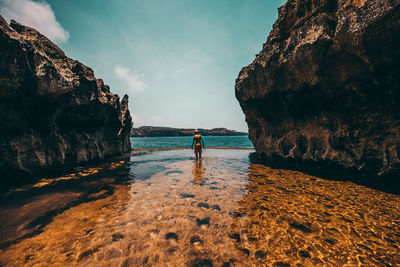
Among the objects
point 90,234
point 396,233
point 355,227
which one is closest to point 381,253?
point 355,227

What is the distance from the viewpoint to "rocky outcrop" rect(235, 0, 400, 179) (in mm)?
6621

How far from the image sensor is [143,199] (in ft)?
21.4

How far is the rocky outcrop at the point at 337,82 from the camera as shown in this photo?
261 inches

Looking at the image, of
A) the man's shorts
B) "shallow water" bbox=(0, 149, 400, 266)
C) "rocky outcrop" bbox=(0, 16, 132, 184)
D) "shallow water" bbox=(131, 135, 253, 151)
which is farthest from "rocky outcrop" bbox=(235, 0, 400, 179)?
"shallow water" bbox=(131, 135, 253, 151)

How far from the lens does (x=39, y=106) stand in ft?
32.3

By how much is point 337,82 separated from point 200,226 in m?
10.8

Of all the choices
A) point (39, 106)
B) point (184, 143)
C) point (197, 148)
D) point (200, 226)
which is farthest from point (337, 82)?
point (184, 143)

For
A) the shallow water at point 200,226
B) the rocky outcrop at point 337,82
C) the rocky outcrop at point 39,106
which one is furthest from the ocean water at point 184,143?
the shallow water at point 200,226

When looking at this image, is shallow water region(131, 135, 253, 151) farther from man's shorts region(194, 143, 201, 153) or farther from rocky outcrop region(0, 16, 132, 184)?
rocky outcrop region(0, 16, 132, 184)

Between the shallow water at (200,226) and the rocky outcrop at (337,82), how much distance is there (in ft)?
8.89

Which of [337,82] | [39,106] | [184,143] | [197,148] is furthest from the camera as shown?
[184,143]

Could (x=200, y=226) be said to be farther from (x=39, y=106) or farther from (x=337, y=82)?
(x=39, y=106)

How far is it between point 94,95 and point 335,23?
19.5 meters

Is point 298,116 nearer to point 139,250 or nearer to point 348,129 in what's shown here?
point 348,129
